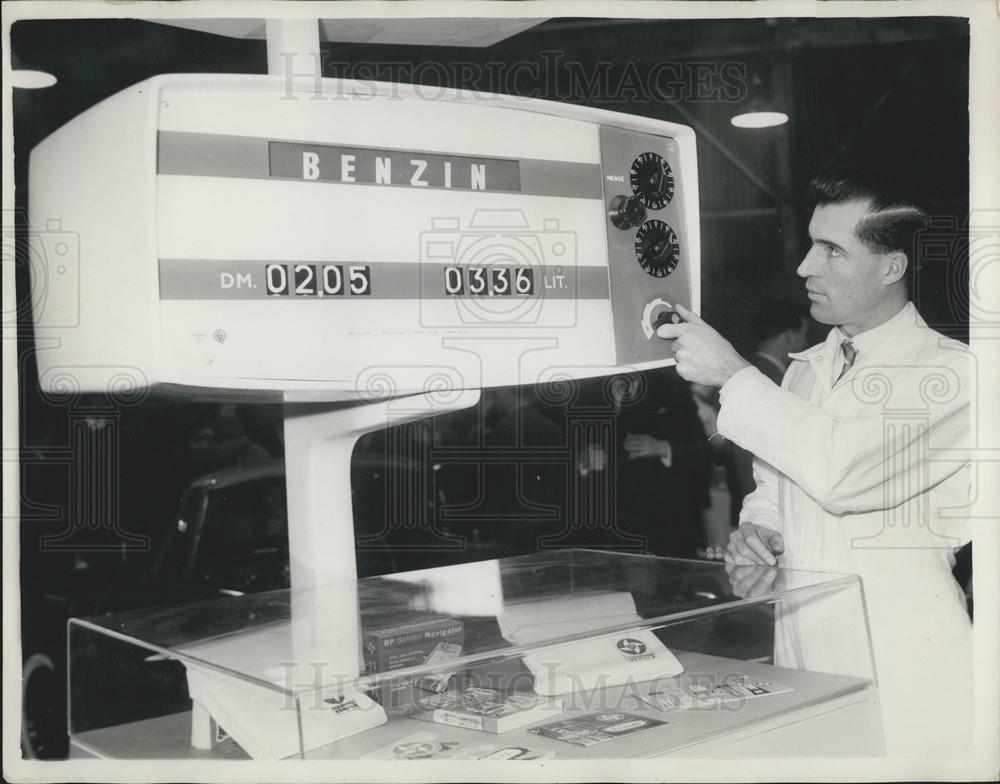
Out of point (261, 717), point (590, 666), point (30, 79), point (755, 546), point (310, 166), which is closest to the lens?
point (261, 717)

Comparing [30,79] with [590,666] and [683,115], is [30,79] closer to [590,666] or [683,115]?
[683,115]

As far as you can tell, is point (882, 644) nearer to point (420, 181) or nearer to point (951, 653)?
point (951, 653)

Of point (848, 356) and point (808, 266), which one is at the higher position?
point (808, 266)

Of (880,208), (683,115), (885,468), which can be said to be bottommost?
(885,468)

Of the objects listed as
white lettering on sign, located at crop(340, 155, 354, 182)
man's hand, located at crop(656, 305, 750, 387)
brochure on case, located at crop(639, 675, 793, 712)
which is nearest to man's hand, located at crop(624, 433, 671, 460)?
man's hand, located at crop(656, 305, 750, 387)

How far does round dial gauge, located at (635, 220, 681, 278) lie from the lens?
134cm

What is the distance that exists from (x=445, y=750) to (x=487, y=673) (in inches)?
5.0

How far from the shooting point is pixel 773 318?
154 cm

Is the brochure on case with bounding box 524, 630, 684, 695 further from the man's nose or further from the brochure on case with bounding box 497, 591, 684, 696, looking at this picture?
the man's nose

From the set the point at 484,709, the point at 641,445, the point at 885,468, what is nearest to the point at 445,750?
the point at 484,709

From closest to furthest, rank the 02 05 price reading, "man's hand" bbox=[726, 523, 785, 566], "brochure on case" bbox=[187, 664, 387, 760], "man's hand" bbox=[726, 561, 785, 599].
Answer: "brochure on case" bbox=[187, 664, 387, 760]
the 02 05 price reading
"man's hand" bbox=[726, 561, 785, 599]
"man's hand" bbox=[726, 523, 785, 566]

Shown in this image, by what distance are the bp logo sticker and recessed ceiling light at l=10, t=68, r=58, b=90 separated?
1006 millimetres

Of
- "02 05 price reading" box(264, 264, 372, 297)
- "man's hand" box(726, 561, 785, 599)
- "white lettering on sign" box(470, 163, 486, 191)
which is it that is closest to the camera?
"02 05 price reading" box(264, 264, 372, 297)

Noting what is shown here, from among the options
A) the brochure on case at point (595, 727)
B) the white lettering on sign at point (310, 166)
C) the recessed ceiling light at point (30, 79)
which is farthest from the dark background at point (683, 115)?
the brochure on case at point (595, 727)
